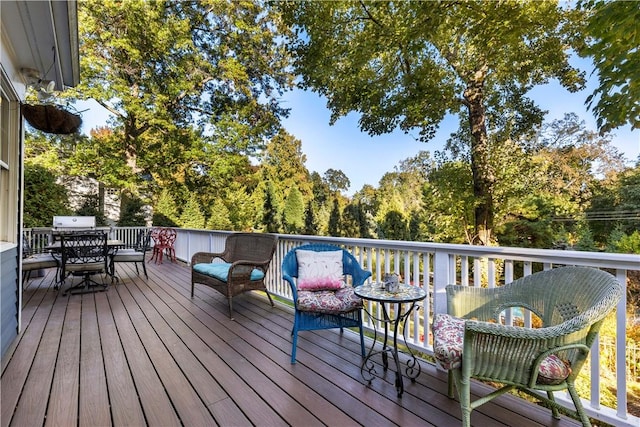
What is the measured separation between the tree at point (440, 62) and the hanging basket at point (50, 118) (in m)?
6.17

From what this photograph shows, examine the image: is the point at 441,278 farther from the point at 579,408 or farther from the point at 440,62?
the point at 440,62

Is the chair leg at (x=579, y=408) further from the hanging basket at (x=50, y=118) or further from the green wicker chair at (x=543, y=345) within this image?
the hanging basket at (x=50, y=118)

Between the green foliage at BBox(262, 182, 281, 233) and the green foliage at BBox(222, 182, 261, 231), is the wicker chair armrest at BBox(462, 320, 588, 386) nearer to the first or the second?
the green foliage at BBox(222, 182, 261, 231)

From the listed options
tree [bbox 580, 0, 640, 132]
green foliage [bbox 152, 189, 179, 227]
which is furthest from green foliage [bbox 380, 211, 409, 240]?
tree [bbox 580, 0, 640, 132]

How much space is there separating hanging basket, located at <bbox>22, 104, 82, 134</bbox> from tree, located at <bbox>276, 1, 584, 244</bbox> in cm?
617

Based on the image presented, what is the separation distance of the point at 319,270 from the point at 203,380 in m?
1.26

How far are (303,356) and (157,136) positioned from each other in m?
13.4

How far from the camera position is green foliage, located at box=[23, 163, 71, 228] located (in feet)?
29.3

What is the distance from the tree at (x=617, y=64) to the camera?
10.3 ft

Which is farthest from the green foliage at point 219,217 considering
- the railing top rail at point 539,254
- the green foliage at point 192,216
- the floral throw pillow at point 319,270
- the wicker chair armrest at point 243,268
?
the railing top rail at point 539,254

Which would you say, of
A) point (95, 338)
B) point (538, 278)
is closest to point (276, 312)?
point (95, 338)

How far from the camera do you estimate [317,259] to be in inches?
113

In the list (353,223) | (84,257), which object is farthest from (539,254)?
(353,223)

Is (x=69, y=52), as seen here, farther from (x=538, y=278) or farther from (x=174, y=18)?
(x=174, y=18)
